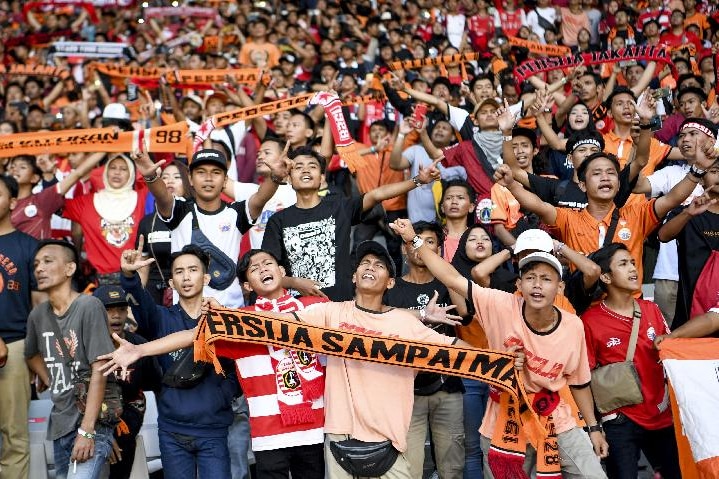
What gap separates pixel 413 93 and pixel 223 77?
2944mm

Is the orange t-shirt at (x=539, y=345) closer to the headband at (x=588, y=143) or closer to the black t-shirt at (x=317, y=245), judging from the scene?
the black t-shirt at (x=317, y=245)

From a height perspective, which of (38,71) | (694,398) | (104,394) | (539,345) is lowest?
(694,398)

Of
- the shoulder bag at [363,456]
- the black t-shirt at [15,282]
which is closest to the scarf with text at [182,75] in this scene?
the black t-shirt at [15,282]

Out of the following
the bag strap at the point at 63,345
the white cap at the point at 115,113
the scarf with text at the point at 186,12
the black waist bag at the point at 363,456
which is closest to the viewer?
the black waist bag at the point at 363,456

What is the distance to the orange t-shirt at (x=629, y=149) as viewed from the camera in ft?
25.3

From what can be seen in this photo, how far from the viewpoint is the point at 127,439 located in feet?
19.6

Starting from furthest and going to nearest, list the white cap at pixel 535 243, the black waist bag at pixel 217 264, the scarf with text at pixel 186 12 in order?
the scarf with text at pixel 186 12 < the black waist bag at pixel 217 264 < the white cap at pixel 535 243

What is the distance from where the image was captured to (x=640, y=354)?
18.0 feet

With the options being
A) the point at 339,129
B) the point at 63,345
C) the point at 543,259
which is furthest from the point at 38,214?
the point at 543,259

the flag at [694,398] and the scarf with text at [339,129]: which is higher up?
the scarf with text at [339,129]

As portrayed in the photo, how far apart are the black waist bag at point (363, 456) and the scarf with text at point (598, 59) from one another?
239 inches

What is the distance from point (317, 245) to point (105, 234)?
2.36 m

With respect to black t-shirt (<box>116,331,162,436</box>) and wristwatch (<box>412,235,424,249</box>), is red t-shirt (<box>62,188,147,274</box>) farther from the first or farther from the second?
wristwatch (<box>412,235,424,249</box>)

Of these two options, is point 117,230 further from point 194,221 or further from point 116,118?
point 116,118
